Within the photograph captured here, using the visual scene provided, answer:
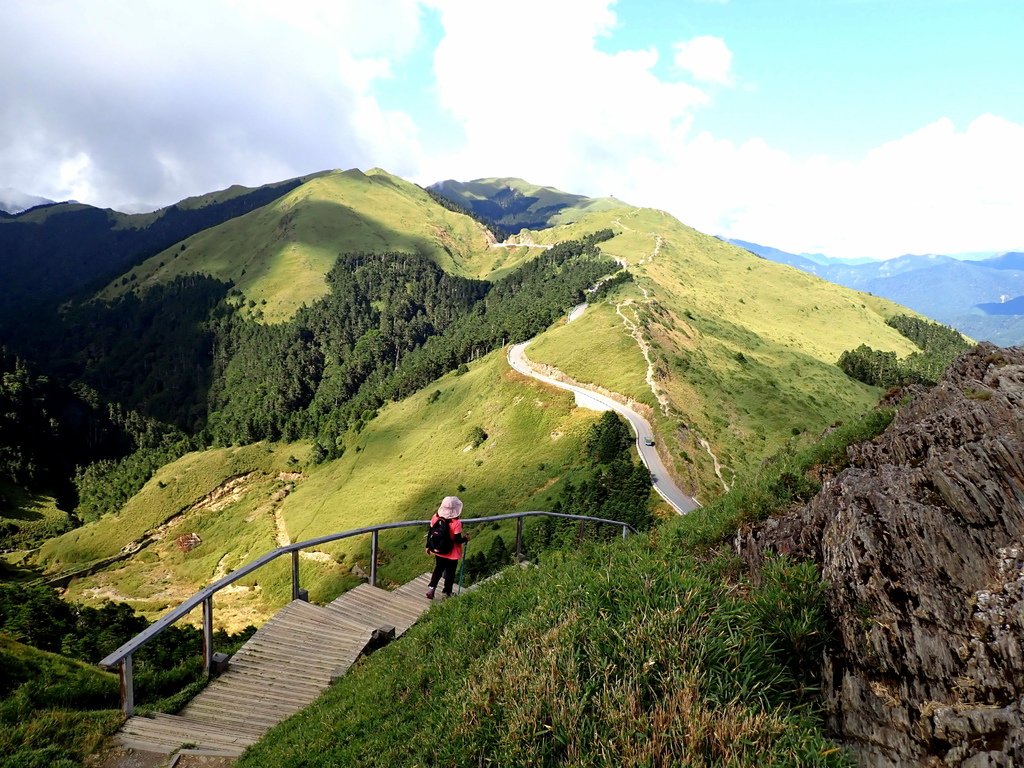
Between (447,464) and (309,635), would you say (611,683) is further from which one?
(447,464)

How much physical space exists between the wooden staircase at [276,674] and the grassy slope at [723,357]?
14.8 meters

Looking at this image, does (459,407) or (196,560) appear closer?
(459,407)

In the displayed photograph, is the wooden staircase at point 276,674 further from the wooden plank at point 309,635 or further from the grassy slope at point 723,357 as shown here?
the grassy slope at point 723,357

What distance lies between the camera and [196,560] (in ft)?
259

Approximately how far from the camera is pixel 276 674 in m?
8.36

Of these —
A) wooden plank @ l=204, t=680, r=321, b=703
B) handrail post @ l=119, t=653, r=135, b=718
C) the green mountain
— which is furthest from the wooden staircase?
the green mountain

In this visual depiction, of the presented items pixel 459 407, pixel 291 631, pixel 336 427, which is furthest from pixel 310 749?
pixel 336 427

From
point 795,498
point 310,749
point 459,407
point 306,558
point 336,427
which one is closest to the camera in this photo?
point 310,749

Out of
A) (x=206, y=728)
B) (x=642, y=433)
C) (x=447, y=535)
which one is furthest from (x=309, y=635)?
(x=642, y=433)

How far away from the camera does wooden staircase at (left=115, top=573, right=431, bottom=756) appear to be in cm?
663

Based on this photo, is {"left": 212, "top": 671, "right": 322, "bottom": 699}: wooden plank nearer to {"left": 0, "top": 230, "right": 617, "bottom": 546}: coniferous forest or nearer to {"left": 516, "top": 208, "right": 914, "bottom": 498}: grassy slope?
{"left": 516, "top": 208, "right": 914, "bottom": 498}: grassy slope

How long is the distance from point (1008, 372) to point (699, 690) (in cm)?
874

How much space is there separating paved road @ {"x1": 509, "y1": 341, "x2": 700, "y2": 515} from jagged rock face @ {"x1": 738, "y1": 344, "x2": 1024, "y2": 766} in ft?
58.6

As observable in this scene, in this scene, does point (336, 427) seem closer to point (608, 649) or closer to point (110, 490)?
point (110, 490)
